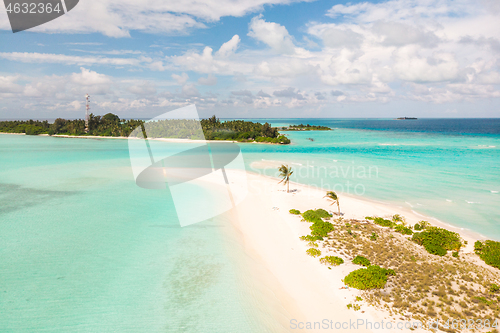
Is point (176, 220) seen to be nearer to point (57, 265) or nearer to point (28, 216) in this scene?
point (57, 265)

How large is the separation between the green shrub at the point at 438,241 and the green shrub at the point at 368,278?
523cm

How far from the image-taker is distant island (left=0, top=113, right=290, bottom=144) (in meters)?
110

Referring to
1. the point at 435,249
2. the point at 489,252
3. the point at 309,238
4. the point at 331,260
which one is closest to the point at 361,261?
the point at 331,260

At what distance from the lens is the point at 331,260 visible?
51.8ft

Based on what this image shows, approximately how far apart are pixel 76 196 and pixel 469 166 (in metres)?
69.1

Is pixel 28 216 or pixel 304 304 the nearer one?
pixel 304 304

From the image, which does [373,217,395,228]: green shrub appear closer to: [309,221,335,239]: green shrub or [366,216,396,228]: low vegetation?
[366,216,396,228]: low vegetation

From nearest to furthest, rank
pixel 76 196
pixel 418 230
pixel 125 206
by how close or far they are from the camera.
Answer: pixel 418 230 < pixel 125 206 < pixel 76 196

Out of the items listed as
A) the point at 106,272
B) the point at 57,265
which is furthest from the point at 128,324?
the point at 57,265

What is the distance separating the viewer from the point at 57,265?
54.6ft

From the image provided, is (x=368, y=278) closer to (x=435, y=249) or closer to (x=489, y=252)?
(x=435, y=249)

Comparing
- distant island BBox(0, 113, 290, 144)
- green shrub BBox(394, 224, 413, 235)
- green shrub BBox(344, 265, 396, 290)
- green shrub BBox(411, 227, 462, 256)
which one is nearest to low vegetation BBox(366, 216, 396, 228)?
green shrub BBox(394, 224, 413, 235)

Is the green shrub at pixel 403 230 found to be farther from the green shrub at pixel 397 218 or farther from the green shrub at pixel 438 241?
the green shrub at pixel 397 218

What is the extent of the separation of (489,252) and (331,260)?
425 inches
